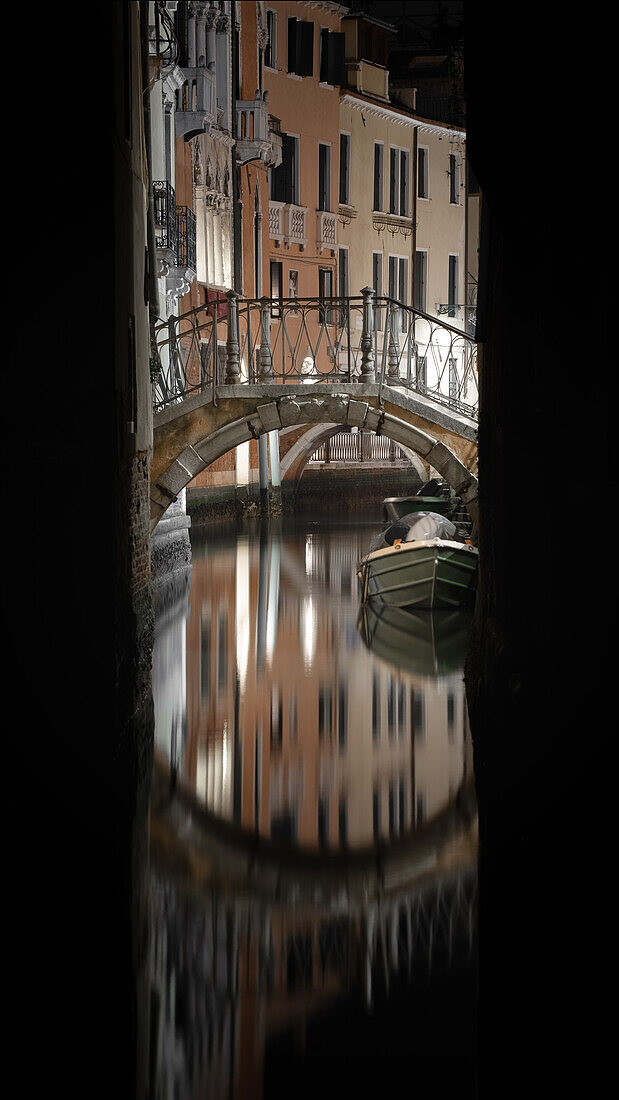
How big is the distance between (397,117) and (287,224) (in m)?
6.11

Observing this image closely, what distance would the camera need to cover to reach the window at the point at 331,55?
3052 cm

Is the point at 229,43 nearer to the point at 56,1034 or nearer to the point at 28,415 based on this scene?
the point at 28,415

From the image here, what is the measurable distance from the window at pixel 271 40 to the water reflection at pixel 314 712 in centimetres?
1518

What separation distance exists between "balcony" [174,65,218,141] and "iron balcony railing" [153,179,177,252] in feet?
7.24

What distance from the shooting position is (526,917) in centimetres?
536

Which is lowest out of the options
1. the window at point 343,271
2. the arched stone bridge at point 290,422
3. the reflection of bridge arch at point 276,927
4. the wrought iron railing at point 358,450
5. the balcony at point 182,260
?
the reflection of bridge arch at point 276,927

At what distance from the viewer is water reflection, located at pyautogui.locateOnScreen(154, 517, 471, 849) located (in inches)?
302

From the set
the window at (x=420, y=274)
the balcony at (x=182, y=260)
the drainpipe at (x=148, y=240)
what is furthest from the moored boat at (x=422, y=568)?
the window at (x=420, y=274)

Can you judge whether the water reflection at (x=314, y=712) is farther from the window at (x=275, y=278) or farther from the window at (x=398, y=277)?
the window at (x=398, y=277)

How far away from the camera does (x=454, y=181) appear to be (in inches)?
1447

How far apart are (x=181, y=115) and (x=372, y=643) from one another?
10.8 metres

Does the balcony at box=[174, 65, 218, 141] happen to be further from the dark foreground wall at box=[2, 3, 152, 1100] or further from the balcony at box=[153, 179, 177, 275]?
the dark foreground wall at box=[2, 3, 152, 1100]

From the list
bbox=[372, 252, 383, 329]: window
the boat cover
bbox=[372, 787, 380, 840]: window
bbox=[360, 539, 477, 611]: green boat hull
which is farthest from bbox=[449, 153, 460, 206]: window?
bbox=[372, 787, 380, 840]: window

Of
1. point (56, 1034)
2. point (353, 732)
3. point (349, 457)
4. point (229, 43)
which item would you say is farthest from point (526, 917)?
point (349, 457)
